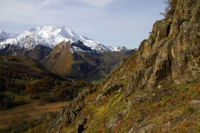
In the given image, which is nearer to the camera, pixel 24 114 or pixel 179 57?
pixel 179 57

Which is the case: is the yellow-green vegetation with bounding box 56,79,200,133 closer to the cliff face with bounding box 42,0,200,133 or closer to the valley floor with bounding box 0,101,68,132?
the cliff face with bounding box 42,0,200,133

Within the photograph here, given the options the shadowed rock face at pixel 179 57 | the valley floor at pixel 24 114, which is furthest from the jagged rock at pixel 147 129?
the valley floor at pixel 24 114

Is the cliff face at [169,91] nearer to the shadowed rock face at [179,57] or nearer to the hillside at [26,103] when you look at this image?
the shadowed rock face at [179,57]

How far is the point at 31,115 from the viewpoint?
12525 cm

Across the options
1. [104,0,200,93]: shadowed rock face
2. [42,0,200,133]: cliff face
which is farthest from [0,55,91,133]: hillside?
[104,0,200,93]: shadowed rock face

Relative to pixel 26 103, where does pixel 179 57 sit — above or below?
above

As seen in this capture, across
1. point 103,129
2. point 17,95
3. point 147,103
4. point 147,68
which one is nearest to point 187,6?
point 147,68

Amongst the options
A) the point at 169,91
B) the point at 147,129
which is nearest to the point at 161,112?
the point at 147,129

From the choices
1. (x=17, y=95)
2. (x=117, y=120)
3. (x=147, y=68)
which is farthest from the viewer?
(x=17, y=95)

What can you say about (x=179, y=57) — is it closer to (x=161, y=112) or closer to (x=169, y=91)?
(x=169, y=91)

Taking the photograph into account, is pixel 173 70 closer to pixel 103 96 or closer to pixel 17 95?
pixel 103 96

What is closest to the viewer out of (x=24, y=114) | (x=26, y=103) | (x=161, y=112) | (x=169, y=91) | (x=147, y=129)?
(x=147, y=129)

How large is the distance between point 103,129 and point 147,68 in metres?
13.5

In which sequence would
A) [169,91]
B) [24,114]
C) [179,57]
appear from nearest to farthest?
1. [169,91]
2. [179,57]
3. [24,114]
